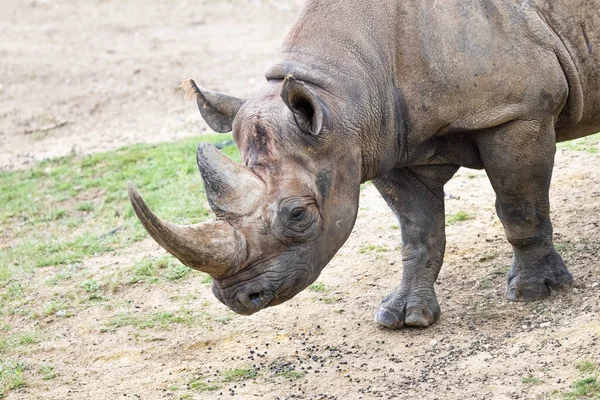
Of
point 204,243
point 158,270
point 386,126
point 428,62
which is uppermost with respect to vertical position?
point 428,62

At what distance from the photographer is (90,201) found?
12211mm

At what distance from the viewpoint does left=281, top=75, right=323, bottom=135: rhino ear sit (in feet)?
21.1

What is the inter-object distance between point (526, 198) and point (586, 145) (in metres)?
3.64

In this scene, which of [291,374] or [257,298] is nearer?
[257,298]

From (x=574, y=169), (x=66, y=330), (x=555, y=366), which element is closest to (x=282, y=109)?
(x=555, y=366)

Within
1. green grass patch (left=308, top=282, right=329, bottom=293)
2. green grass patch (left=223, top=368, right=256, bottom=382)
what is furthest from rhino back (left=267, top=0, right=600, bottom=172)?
green grass patch (left=308, top=282, right=329, bottom=293)

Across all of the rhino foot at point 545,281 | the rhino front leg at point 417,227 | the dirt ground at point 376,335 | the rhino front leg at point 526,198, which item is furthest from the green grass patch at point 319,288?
the rhino foot at point 545,281

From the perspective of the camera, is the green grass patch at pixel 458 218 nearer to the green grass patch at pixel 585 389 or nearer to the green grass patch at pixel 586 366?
the green grass patch at pixel 586 366

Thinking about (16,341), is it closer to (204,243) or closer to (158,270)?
(158,270)

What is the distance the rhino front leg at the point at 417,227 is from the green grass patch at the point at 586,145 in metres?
3.16

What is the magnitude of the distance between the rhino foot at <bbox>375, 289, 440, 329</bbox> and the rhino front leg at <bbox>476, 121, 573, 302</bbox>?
566 millimetres

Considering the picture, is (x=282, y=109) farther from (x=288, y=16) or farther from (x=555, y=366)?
(x=288, y=16)

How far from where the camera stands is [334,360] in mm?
7480

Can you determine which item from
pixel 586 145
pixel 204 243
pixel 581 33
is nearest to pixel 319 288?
pixel 204 243
